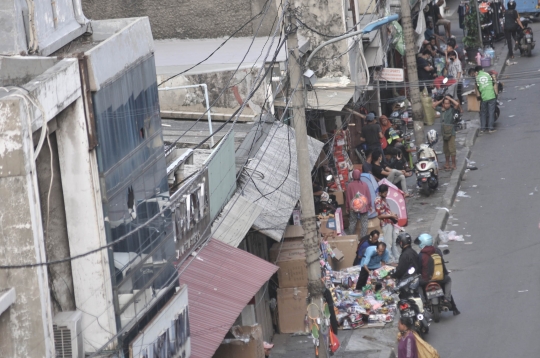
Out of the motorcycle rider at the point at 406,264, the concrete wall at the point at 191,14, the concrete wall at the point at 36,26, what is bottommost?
the motorcycle rider at the point at 406,264

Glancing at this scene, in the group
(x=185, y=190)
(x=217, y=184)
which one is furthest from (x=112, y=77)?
(x=217, y=184)

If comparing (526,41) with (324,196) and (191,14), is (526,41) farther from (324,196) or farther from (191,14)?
(324,196)

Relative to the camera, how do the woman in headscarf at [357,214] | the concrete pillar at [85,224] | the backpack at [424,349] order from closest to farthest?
the concrete pillar at [85,224] < the backpack at [424,349] < the woman in headscarf at [357,214]

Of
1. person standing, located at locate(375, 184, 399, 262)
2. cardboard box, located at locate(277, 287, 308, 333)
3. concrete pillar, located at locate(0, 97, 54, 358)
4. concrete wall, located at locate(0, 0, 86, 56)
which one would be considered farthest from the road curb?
concrete pillar, located at locate(0, 97, 54, 358)

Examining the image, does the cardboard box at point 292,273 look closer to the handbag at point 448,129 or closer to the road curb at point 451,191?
the road curb at point 451,191

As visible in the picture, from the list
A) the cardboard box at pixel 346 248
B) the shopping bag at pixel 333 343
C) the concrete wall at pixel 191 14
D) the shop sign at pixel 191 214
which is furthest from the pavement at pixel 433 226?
the concrete wall at pixel 191 14

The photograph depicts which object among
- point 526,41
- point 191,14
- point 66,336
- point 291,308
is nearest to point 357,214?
point 291,308

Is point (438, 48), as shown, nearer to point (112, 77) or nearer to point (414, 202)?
point (414, 202)
